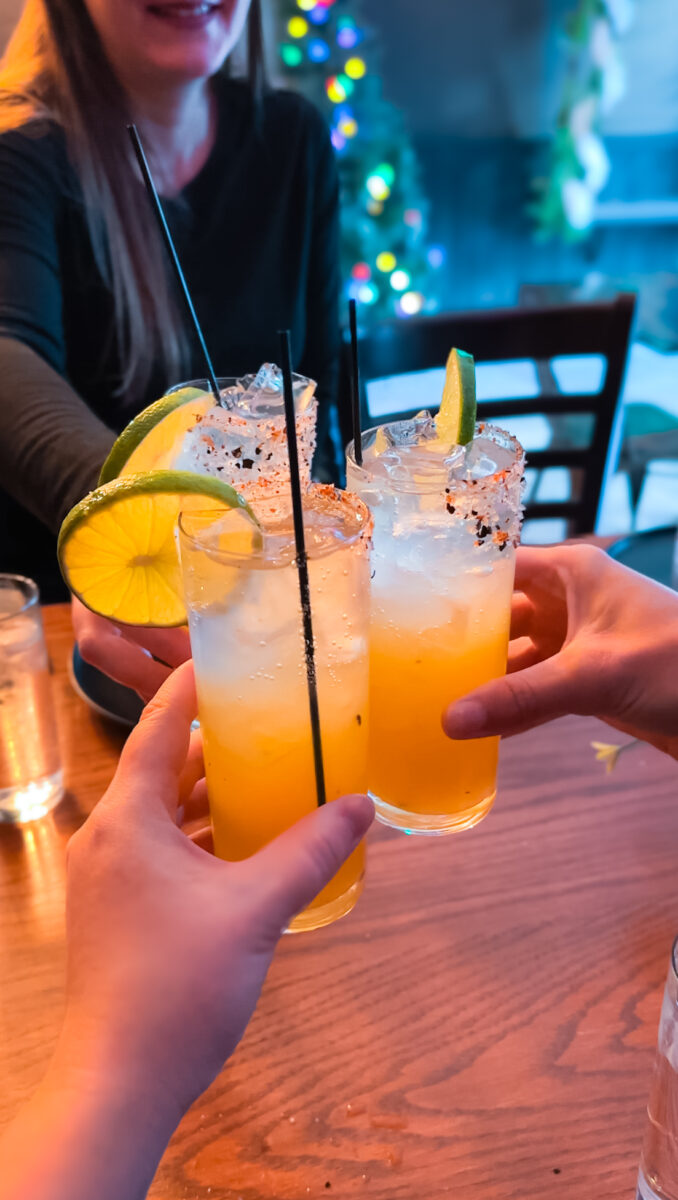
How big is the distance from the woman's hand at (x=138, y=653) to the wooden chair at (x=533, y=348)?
89 centimetres

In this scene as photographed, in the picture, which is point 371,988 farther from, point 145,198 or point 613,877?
point 145,198

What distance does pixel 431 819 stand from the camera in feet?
3.10

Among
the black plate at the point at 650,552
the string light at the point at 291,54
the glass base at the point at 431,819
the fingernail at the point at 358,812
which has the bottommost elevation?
the black plate at the point at 650,552

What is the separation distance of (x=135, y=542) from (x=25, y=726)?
0.44 meters

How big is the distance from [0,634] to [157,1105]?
2.24 feet

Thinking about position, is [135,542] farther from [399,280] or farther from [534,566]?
[399,280]

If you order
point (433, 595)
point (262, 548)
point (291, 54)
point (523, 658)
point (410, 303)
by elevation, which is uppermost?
point (291, 54)

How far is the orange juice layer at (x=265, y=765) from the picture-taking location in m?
0.75

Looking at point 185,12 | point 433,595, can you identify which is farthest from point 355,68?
point 433,595

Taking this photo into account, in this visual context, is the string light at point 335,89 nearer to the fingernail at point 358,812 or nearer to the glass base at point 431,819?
the glass base at point 431,819

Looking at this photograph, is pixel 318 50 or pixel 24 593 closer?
pixel 24 593

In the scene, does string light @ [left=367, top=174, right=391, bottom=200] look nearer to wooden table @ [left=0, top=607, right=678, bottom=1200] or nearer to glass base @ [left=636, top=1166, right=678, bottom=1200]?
wooden table @ [left=0, top=607, right=678, bottom=1200]

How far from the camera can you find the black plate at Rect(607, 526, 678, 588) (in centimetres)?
155

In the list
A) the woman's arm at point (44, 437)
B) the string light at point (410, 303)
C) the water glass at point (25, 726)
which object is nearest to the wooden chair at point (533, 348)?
the woman's arm at point (44, 437)
